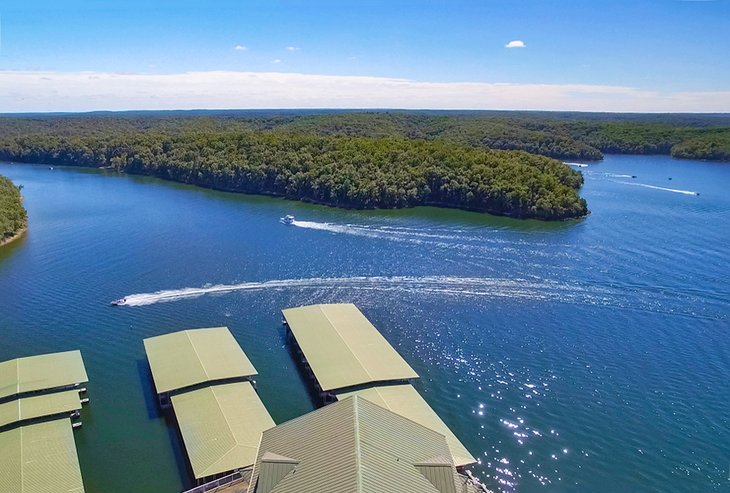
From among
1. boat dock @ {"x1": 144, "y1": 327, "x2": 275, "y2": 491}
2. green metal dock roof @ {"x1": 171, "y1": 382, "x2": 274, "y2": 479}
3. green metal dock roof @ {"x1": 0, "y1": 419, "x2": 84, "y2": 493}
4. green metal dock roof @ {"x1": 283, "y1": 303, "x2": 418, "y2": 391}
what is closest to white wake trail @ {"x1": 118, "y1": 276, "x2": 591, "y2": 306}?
Result: green metal dock roof @ {"x1": 283, "y1": 303, "x2": 418, "y2": 391}

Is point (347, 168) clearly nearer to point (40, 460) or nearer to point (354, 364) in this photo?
point (354, 364)

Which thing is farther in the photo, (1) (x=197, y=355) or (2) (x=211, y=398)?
(1) (x=197, y=355)

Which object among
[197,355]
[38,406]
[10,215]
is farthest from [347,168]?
[38,406]

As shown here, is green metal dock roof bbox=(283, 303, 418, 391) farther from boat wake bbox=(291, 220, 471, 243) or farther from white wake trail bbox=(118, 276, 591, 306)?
boat wake bbox=(291, 220, 471, 243)

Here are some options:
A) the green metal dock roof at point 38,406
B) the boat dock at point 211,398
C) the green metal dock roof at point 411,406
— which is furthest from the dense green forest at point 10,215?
the green metal dock roof at point 411,406

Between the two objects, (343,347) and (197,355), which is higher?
(343,347)

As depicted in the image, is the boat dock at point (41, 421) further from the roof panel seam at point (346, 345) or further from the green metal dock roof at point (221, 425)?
the roof panel seam at point (346, 345)
